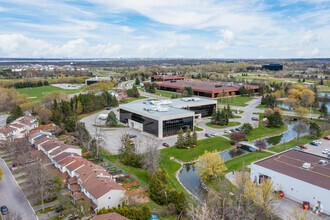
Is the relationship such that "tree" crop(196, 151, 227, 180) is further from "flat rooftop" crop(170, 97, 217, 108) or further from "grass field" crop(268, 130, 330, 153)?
"flat rooftop" crop(170, 97, 217, 108)

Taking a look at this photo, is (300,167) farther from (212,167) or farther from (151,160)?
(151,160)

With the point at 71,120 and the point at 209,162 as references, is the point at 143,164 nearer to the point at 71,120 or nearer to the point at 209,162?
the point at 209,162

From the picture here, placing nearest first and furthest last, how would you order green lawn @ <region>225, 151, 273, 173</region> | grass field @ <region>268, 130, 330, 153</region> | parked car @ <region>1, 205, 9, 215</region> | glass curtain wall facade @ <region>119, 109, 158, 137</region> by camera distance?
1. parked car @ <region>1, 205, 9, 215</region>
2. green lawn @ <region>225, 151, 273, 173</region>
3. grass field @ <region>268, 130, 330, 153</region>
4. glass curtain wall facade @ <region>119, 109, 158, 137</region>

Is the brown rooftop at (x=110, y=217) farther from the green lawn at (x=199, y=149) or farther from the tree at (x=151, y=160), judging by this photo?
the green lawn at (x=199, y=149)

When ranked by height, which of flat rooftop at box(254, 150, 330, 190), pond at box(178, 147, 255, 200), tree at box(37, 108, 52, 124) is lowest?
pond at box(178, 147, 255, 200)

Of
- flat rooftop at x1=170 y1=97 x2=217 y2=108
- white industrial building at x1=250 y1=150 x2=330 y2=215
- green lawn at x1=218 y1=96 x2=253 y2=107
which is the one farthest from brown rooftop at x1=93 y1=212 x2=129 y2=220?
green lawn at x1=218 y1=96 x2=253 y2=107

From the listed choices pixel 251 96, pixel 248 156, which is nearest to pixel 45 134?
pixel 248 156

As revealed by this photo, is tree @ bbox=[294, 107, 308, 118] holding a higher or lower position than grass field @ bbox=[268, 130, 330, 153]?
higher

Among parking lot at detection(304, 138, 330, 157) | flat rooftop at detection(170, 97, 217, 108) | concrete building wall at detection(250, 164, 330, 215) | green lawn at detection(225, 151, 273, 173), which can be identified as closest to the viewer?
concrete building wall at detection(250, 164, 330, 215)

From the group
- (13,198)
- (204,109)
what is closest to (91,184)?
(13,198)
